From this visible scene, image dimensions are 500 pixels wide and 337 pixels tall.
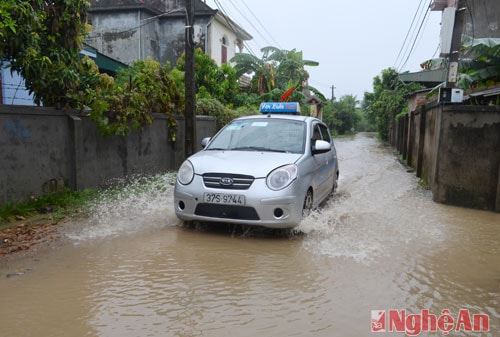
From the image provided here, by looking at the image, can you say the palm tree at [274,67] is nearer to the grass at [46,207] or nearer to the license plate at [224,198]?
the grass at [46,207]

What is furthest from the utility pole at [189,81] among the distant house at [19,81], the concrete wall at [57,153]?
the distant house at [19,81]

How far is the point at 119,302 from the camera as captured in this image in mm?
3615

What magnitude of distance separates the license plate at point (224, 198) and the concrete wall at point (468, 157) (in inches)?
182

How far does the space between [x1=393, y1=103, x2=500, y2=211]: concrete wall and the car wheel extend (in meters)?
3.33

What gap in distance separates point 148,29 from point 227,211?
20119 millimetres

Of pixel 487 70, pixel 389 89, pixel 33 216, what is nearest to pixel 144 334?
pixel 33 216

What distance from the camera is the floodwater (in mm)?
3283

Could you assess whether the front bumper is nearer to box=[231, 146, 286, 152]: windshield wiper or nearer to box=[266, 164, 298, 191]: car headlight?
box=[266, 164, 298, 191]: car headlight

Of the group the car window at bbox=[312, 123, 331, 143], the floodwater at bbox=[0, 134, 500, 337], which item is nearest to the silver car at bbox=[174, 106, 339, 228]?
the floodwater at bbox=[0, 134, 500, 337]

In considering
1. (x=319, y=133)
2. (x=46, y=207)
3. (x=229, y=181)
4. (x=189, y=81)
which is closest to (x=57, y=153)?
(x=46, y=207)

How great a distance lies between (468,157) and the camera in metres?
7.67

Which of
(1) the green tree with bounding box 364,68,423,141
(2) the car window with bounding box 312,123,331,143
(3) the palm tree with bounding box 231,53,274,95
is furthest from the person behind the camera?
(1) the green tree with bounding box 364,68,423,141

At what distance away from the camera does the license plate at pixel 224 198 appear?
5.18 meters

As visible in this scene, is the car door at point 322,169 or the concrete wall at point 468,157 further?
the concrete wall at point 468,157
